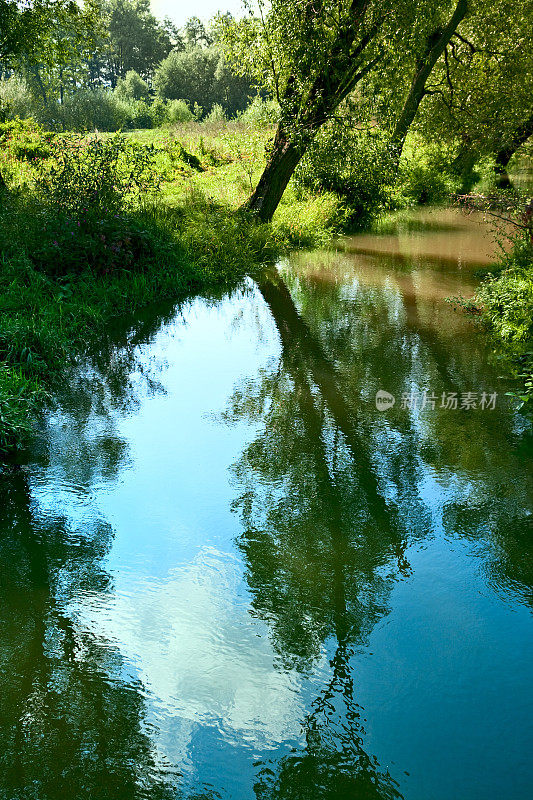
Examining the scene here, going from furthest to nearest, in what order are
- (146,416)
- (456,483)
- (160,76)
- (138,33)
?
(138,33)
(160,76)
(146,416)
(456,483)

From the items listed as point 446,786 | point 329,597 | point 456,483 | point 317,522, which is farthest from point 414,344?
point 446,786

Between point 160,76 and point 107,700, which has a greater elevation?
point 160,76

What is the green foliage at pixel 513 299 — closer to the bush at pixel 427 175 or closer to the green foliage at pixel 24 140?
the bush at pixel 427 175

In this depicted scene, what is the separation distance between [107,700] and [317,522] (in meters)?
1.75

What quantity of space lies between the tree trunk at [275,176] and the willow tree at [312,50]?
22mm

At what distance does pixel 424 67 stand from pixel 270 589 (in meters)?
19.5

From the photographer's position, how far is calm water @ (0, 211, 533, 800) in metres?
2.51

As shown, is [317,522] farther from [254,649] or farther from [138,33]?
[138,33]

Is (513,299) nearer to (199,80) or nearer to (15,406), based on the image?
(15,406)

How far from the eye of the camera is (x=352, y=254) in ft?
42.3

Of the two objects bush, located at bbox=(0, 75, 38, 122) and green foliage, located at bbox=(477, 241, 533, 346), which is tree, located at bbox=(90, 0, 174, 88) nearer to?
bush, located at bbox=(0, 75, 38, 122)

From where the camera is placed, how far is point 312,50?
444 inches

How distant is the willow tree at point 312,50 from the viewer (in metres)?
11.3

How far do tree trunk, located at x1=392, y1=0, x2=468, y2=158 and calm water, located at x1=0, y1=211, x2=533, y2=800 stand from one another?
14.3m
